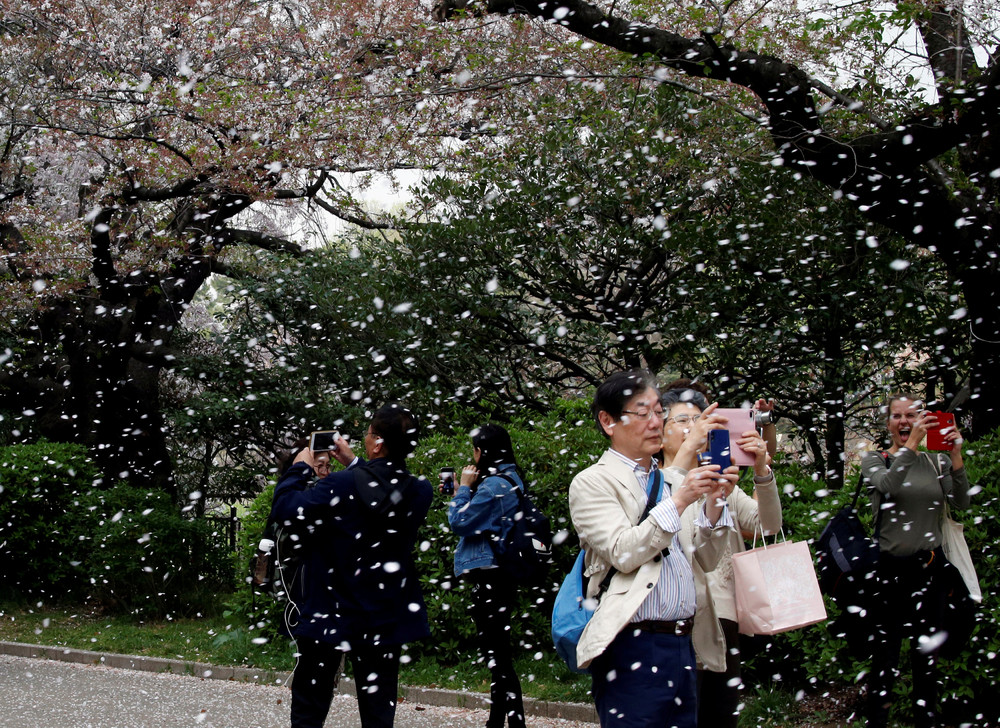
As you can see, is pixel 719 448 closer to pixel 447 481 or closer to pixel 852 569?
pixel 852 569

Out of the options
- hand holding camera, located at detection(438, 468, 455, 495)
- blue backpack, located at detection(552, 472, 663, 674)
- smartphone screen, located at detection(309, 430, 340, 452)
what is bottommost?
blue backpack, located at detection(552, 472, 663, 674)

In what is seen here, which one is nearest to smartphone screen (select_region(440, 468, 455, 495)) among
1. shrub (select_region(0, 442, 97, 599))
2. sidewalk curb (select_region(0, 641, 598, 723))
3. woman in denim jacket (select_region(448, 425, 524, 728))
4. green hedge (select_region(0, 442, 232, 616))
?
woman in denim jacket (select_region(448, 425, 524, 728))

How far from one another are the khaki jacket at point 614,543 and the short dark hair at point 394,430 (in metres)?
1.25

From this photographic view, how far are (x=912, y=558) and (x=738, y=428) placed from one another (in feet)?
6.45

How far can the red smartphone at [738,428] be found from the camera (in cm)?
305

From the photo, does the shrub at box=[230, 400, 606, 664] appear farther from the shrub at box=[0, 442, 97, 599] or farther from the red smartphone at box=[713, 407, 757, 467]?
the shrub at box=[0, 442, 97, 599]

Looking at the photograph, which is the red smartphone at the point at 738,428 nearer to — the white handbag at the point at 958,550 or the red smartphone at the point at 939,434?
the red smartphone at the point at 939,434

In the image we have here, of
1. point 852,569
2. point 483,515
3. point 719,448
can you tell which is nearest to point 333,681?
point 483,515

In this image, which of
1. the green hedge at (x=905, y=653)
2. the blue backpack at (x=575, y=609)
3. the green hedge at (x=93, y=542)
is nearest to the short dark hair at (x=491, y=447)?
the green hedge at (x=905, y=653)

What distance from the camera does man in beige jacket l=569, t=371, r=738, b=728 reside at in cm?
273

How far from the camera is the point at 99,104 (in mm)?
11125

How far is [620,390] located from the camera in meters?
3.02

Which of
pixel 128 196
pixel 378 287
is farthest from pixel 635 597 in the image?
pixel 128 196

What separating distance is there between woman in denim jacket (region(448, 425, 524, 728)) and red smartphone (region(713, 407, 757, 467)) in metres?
2.01
